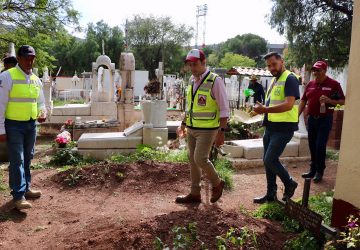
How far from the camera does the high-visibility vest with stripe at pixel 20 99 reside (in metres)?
4.43

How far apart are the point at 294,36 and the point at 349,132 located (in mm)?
14611

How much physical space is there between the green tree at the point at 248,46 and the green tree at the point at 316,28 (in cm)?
5719

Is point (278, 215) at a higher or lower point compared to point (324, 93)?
lower

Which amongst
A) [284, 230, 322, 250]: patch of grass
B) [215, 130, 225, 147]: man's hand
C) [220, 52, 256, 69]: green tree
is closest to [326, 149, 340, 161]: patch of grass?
[215, 130, 225, 147]: man's hand

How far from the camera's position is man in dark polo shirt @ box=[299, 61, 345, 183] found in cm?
550

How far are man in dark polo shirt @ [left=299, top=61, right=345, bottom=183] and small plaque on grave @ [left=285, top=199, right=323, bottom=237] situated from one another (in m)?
2.40

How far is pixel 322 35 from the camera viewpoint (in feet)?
51.2

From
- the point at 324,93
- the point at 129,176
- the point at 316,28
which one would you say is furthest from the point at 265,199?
the point at 316,28

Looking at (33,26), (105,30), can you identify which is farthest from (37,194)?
(105,30)

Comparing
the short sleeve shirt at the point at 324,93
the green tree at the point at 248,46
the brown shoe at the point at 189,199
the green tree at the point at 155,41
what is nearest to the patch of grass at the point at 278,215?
the brown shoe at the point at 189,199

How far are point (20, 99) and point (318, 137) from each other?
166 inches

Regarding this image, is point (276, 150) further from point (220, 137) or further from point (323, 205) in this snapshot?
point (323, 205)

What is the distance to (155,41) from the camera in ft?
170

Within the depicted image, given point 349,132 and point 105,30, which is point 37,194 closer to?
point 349,132
